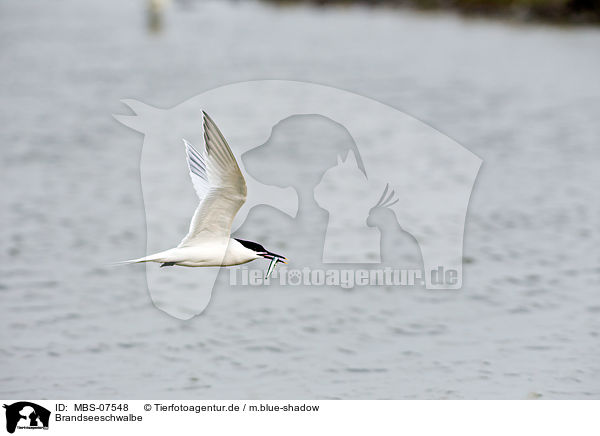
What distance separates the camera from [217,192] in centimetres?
432

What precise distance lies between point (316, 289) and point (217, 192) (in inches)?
193

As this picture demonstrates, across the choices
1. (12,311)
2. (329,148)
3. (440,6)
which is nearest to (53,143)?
(329,148)

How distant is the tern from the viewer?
4164mm

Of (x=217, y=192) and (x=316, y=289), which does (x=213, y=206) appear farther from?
(x=316, y=289)

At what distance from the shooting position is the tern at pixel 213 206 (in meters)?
4.16

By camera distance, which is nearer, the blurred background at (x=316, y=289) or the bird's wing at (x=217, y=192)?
the bird's wing at (x=217, y=192)

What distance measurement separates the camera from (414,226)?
36.2 ft

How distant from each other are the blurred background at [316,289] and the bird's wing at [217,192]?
289 cm
